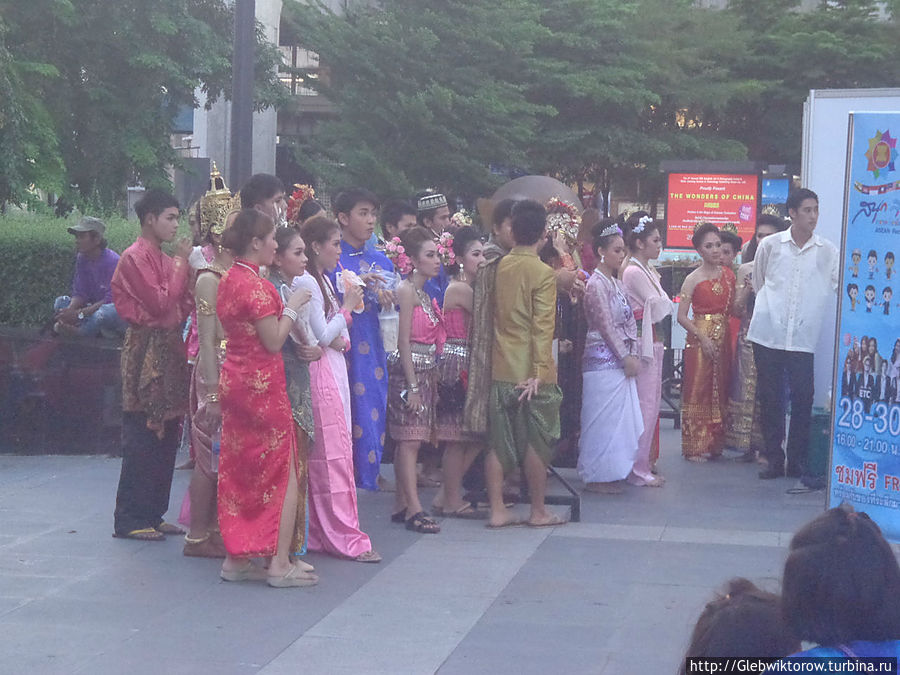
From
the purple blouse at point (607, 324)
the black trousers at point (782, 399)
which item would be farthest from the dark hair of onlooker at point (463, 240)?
the black trousers at point (782, 399)

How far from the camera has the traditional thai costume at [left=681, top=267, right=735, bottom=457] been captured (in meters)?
9.99

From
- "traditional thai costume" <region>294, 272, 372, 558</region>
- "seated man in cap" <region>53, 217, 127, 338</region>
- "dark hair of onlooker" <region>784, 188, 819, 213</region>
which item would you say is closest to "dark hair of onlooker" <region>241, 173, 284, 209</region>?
"traditional thai costume" <region>294, 272, 372, 558</region>

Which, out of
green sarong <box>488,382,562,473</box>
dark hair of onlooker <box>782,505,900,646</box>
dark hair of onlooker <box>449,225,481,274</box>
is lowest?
green sarong <box>488,382,562,473</box>

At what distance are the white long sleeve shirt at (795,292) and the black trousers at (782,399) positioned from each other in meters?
0.11

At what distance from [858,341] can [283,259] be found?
9.23 ft

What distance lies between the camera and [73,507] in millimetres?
7863

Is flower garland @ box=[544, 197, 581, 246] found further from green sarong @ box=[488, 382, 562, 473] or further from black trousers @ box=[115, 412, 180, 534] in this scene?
black trousers @ box=[115, 412, 180, 534]

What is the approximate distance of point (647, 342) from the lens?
883cm

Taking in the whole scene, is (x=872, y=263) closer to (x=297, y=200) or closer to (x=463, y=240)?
(x=463, y=240)

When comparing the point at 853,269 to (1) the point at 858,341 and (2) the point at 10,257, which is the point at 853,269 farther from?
(2) the point at 10,257

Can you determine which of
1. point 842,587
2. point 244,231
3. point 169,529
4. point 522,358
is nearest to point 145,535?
point 169,529

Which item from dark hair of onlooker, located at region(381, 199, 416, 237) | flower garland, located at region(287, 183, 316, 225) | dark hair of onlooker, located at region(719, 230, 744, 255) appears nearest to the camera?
flower garland, located at region(287, 183, 316, 225)

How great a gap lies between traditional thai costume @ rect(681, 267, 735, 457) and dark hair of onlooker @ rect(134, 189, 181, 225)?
4.49 metres

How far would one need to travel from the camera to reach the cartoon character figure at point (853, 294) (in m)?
6.39
